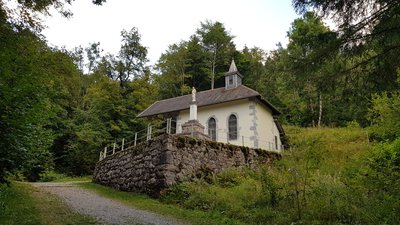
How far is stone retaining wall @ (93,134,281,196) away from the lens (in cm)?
1253

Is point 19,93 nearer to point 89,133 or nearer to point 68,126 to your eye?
point 89,133

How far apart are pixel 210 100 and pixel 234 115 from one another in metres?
2.19

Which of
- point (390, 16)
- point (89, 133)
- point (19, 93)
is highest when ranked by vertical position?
point (89, 133)

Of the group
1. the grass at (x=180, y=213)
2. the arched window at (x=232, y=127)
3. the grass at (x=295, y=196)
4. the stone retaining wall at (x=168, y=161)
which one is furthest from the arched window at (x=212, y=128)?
the grass at (x=180, y=213)

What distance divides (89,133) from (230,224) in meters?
19.7

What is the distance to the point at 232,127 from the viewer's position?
2144cm

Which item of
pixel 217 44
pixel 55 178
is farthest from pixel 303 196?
pixel 217 44

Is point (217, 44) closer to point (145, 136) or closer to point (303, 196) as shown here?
point (145, 136)

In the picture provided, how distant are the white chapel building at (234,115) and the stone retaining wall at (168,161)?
430 cm

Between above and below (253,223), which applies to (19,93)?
above

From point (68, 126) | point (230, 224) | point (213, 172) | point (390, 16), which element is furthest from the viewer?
point (68, 126)

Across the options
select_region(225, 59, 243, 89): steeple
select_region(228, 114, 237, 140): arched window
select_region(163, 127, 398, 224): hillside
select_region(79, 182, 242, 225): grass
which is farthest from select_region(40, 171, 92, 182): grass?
select_region(163, 127, 398, 224): hillside

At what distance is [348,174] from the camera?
781 centimetres

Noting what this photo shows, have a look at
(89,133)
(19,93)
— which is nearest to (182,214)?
(19,93)
